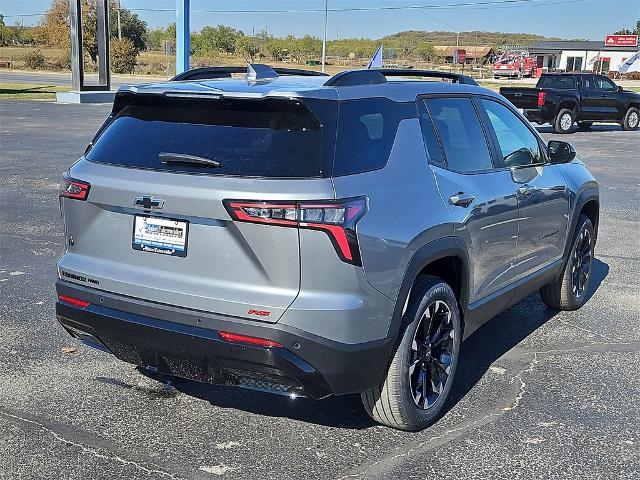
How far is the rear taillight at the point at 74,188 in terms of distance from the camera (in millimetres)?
3699

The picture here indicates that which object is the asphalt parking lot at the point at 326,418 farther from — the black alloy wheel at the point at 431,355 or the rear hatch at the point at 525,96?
the rear hatch at the point at 525,96

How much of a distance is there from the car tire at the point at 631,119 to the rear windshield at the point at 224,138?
2531cm

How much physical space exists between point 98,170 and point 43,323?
222 centimetres

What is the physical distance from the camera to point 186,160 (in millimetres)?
3459

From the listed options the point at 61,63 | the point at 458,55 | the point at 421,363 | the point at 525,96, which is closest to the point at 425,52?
the point at 61,63

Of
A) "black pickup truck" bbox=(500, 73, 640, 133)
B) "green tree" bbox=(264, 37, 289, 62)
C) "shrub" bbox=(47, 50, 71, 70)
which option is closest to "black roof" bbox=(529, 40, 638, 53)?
"green tree" bbox=(264, 37, 289, 62)

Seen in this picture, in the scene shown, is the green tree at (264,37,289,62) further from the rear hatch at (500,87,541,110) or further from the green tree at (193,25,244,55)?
the rear hatch at (500,87,541,110)

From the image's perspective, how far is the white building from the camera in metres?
84.3

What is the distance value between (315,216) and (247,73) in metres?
1.25

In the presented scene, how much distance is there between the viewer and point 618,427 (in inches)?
163

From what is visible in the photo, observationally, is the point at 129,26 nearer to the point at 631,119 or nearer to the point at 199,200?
the point at 631,119

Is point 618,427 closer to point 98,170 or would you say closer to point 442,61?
point 98,170

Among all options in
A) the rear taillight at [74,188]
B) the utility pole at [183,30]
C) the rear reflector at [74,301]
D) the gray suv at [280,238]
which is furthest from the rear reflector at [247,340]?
the utility pole at [183,30]

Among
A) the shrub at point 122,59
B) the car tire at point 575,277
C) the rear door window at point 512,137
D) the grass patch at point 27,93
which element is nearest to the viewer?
the rear door window at point 512,137
